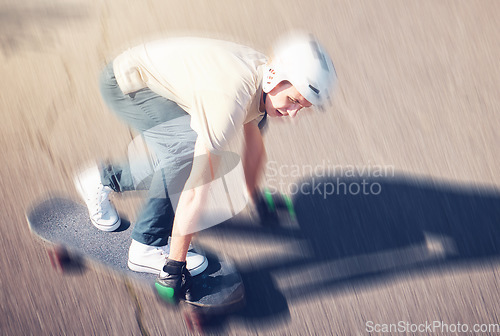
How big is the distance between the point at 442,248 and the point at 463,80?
4.75ft

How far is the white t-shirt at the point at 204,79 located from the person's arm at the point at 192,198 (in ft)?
0.37

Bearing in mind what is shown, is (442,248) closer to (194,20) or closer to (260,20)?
(260,20)

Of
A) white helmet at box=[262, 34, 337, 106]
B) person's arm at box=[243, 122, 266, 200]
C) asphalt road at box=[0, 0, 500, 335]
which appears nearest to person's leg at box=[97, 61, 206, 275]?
asphalt road at box=[0, 0, 500, 335]

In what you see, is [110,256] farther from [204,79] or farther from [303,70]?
[303,70]

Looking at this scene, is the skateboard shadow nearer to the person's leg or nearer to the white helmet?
the person's leg

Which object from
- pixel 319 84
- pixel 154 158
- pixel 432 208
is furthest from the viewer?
pixel 432 208

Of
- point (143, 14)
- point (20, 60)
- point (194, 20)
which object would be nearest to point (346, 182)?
point (194, 20)

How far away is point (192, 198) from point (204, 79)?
1.94 feet

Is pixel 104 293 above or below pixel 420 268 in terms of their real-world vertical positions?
above

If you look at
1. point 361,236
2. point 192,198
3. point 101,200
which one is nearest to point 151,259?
point 101,200

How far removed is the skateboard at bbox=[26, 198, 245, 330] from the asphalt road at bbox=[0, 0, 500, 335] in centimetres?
7

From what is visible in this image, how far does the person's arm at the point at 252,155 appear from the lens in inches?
101

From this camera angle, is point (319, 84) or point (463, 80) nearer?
point (319, 84)

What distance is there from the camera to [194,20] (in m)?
3.66
